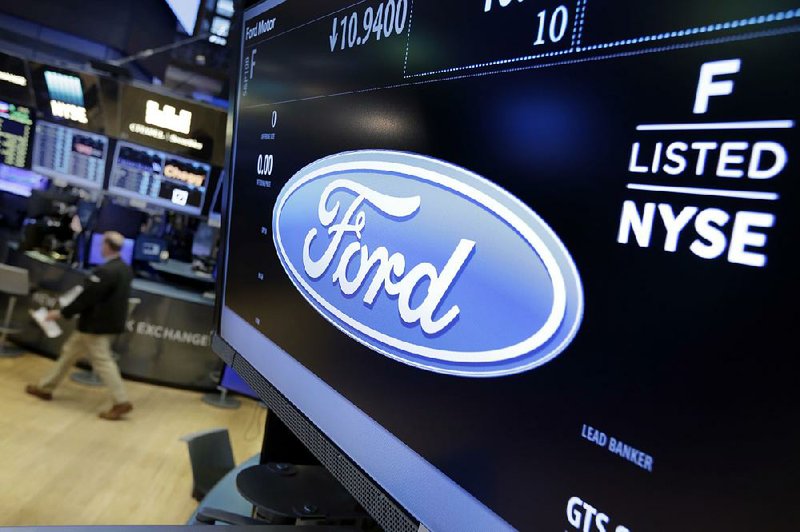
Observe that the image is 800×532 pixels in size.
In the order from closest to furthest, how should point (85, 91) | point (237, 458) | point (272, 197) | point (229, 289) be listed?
point (272, 197) < point (229, 289) < point (237, 458) < point (85, 91)

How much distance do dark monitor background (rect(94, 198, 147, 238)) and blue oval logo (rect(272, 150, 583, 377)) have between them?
671cm

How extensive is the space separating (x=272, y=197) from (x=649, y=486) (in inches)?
58.7

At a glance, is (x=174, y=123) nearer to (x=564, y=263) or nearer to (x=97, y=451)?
(x=97, y=451)

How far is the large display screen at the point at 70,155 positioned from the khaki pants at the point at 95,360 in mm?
1836

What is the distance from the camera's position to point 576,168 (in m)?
0.88

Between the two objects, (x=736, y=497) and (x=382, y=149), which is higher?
Answer: (x=382, y=149)

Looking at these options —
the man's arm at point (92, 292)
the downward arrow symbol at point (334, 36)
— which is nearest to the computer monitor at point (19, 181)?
the man's arm at point (92, 292)

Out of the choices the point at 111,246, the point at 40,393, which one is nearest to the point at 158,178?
the point at 111,246

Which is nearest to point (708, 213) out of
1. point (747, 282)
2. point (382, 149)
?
point (747, 282)

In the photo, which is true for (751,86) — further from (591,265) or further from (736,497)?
(736,497)

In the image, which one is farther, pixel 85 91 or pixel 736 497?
pixel 85 91

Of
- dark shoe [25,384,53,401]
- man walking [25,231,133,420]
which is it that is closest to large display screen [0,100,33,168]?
man walking [25,231,133,420]

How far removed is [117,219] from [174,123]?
1661mm

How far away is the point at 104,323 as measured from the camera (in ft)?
19.4
